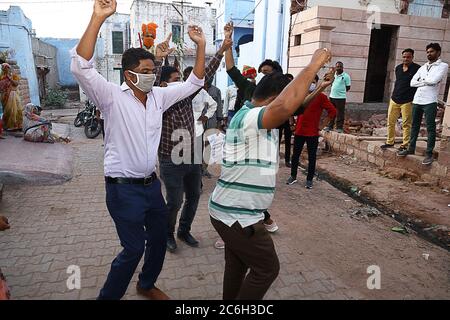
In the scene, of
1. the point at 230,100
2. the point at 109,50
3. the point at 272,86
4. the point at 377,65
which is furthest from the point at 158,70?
the point at 109,50

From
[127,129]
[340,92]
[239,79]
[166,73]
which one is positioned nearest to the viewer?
[127,129]

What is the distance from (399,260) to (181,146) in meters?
2.43

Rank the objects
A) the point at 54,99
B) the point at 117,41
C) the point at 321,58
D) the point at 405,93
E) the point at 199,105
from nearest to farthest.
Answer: the point at 321,58, the point at 199,105, the point at 405,93, the point at 54,99, the point at 117,41

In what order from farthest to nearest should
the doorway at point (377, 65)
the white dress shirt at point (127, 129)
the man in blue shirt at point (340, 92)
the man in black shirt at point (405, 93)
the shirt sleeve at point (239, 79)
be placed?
the doorway at point (377, 65)
the man in blue shirt at point (340, 92)
the man in black shirt at point (405, 93)
the shirt sleeve at point (239, 79)
the white dress shirt at point (127, 129)

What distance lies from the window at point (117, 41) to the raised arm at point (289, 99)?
3018cm

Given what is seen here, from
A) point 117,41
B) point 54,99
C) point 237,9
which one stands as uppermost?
point 237,9

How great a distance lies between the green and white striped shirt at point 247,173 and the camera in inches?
76.5

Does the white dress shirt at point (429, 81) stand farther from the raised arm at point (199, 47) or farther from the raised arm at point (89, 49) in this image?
the raised arm at point (89, 49)

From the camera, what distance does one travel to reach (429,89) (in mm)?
5551

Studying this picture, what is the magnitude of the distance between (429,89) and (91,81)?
17.9 ft

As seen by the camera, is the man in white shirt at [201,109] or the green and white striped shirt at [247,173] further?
the man in white shirt at [201,109]

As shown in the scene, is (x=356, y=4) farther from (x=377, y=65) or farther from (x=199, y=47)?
(x=199, y=47)

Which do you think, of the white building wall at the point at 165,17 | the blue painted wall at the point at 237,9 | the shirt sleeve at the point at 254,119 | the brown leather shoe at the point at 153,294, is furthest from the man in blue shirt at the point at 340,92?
the white building wall at the point at 165,17
